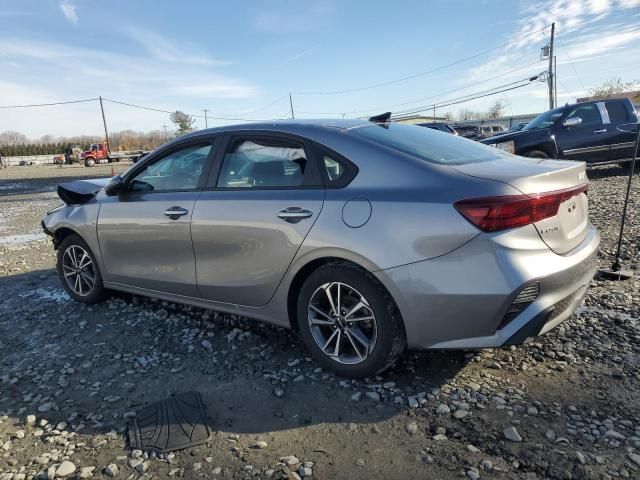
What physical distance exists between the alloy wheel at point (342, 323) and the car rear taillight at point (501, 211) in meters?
0.79

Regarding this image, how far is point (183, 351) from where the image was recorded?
3.52 metres

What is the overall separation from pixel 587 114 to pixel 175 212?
10.2 m

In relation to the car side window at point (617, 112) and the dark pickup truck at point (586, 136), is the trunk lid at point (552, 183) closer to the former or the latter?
the dark pickup truck at point (586, 136)

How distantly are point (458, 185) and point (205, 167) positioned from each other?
1965 millimetres

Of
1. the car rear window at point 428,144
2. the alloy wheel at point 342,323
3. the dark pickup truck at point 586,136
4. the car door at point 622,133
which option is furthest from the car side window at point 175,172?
the car door at point 622,133

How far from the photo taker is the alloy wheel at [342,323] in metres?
2.85

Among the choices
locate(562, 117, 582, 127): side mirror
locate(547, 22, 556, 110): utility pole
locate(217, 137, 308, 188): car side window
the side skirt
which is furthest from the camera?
locate(547, 22, 556, 110): utility pole

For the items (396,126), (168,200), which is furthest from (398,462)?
(168,200)

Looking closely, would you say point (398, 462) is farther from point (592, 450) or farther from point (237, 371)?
point (237, 371)

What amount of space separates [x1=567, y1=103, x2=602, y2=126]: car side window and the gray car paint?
881cm

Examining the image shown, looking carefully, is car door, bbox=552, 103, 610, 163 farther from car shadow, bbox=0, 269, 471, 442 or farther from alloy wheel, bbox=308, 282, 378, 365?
alloy wheel, bbox=308, 282, 378, 365

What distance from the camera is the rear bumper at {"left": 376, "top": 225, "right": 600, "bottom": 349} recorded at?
2.41 meters

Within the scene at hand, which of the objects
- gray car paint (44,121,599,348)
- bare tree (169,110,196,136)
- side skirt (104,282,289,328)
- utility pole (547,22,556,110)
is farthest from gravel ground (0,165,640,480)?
bare tree (169,110,196,136)

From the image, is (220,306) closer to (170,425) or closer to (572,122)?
(170,425)
